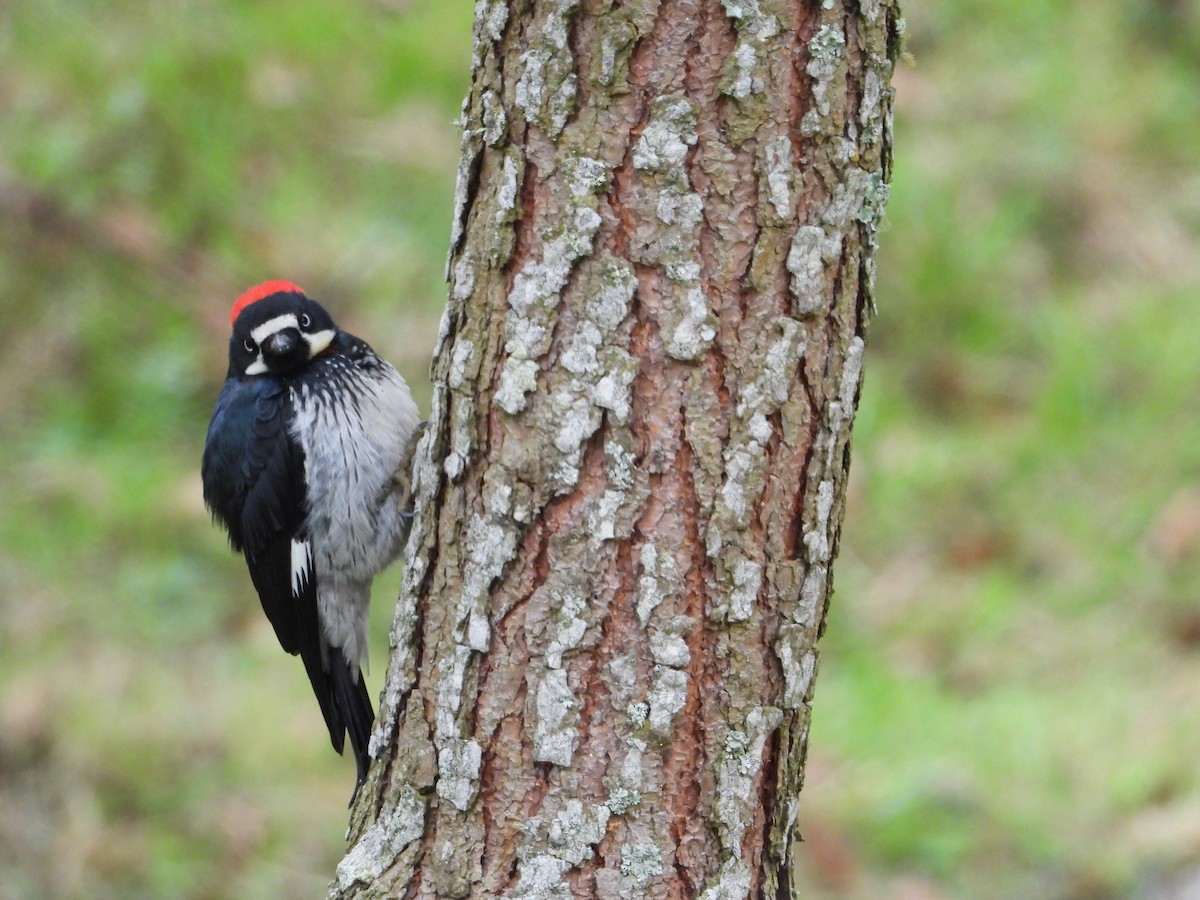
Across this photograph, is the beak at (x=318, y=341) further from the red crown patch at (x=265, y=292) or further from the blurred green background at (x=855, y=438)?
the blurred green background at (x=855, y=438)

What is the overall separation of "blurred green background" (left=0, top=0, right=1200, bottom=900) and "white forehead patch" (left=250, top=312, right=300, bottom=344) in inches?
59.8

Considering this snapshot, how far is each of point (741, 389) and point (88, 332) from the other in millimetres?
4169

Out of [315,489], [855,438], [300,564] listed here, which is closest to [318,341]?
[315,489]

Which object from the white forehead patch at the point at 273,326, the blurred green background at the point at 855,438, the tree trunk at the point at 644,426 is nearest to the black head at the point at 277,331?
the white forehead patch at the point at 273,326

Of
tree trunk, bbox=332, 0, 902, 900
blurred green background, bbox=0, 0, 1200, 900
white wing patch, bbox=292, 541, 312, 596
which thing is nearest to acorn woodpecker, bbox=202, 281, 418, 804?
white wing patch, bbox=292, 541, 312, 596

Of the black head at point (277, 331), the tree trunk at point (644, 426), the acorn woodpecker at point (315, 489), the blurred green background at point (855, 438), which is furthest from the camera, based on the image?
the blurred green background at point (855, 438)

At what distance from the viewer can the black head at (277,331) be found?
9.98 ft

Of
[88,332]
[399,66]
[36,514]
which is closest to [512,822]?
→ [36,514]

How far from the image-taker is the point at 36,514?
4820 mm

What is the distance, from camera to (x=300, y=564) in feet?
9.86

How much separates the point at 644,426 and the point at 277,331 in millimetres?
1565

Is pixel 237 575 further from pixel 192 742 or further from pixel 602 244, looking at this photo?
pixel 602 244

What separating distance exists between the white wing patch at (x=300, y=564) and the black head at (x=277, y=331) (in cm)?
43

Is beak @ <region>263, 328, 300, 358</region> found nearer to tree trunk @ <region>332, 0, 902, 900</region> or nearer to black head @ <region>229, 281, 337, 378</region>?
black head @ <region>229, 281, 337, 378</region>
